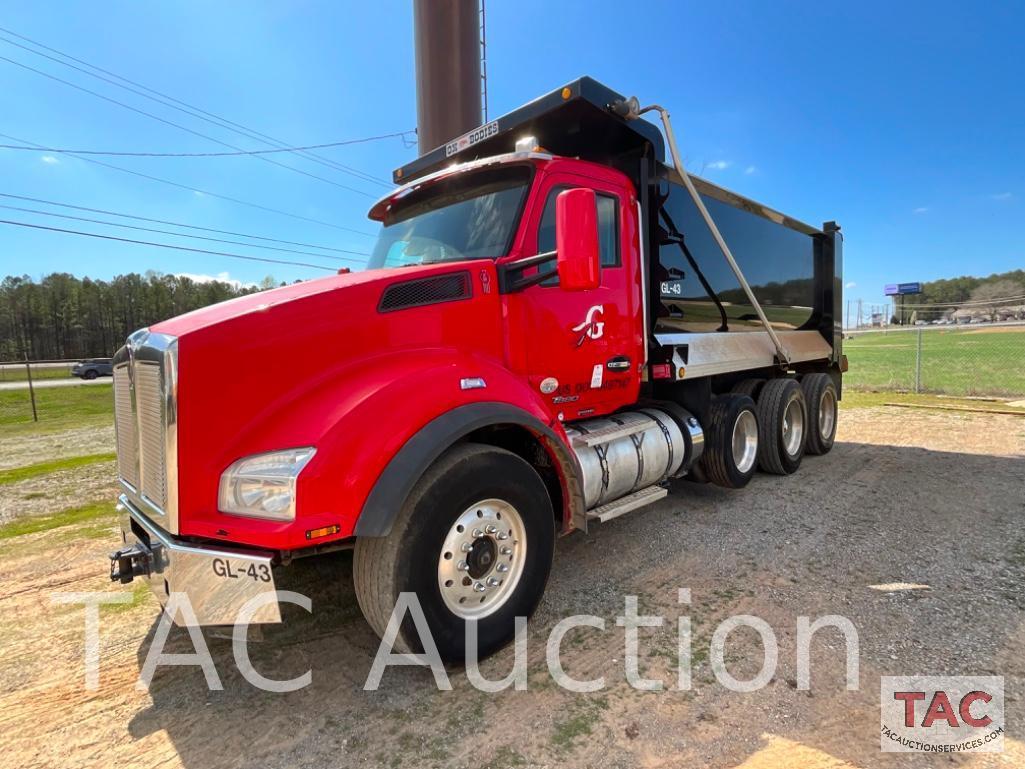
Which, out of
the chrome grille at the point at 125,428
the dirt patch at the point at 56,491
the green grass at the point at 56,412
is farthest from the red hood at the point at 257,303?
the green grass at the point at 56,412

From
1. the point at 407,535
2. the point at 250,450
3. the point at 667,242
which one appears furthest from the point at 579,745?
the point at 667,242

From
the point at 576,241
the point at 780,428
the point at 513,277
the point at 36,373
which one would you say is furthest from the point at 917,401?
the point at 36,373

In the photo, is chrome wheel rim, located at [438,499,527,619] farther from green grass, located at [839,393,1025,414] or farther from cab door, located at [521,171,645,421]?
green grass, located at [839,393,1025,414]

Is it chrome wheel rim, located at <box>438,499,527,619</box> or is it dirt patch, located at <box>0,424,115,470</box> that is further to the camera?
Answer: dirt patch, located at <box>0,424,115,470</box>

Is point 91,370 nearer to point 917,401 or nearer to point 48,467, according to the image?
point 48,467

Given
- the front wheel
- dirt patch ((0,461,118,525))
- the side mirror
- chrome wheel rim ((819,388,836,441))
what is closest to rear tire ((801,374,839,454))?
chrome wheel rim ((819,388,836,441))

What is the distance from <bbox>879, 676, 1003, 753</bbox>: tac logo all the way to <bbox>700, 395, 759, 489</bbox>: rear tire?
2.75m

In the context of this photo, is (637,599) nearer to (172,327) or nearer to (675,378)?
(675,378)

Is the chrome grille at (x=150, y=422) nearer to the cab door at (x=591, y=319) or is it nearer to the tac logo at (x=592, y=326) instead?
the cab door at (x=591, y=319)

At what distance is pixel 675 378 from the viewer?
4457mm

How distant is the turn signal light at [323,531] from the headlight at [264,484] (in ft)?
0.30

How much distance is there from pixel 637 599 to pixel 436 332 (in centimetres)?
203

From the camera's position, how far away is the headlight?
2090 millimetres

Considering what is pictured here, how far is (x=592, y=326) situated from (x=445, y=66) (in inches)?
406
